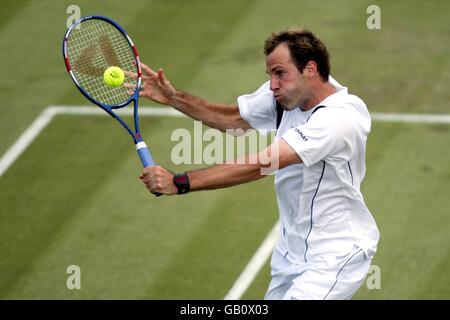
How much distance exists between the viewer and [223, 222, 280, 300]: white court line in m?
10.8

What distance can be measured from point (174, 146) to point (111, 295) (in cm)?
311

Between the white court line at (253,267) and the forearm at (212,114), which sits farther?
the white court line at (253,267)

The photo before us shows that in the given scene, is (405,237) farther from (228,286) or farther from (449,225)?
(228,286)

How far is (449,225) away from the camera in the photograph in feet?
38.3

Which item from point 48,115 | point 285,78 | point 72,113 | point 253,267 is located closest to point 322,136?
point 285,78

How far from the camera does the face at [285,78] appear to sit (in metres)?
8.02

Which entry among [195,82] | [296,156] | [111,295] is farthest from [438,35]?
[296,156]

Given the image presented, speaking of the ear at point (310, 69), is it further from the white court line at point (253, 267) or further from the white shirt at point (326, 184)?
the white court line at point (253, 267)

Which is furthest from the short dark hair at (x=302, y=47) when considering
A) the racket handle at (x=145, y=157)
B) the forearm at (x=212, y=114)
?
the racket handle at (x=145, y=157)

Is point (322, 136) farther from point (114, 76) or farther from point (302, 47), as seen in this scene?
point (114, 76)

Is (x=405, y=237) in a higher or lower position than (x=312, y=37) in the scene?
lower

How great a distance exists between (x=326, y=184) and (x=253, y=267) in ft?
10.4

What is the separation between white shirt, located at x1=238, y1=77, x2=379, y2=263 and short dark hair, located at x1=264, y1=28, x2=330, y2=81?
0.77ft

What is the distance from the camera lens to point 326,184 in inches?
321
